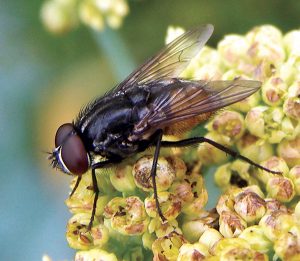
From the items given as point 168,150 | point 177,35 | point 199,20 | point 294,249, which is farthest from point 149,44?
point 294,249

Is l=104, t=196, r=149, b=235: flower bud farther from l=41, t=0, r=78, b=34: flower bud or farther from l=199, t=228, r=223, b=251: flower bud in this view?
l=41, t=0, r=78, b=34: flower bud

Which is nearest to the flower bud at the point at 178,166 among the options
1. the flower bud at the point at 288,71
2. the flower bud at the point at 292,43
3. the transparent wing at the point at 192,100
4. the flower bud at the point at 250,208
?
the transparent wing at the point at 192,100

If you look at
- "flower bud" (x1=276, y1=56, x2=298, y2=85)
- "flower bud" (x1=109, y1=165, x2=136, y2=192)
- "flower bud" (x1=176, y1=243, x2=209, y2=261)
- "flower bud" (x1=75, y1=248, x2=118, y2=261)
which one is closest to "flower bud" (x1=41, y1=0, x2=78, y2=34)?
"flower bud" (x1=276, y1=56, x2=298, y2=85)

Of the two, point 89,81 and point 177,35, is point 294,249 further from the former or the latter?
point 89,81

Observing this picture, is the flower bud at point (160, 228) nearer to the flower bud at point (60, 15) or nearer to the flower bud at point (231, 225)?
the flower bud at point (231, 225)

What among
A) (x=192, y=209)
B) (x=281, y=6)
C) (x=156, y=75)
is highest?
(x=156, y=75)

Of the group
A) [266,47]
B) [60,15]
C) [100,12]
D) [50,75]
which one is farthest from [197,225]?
[50,75]
